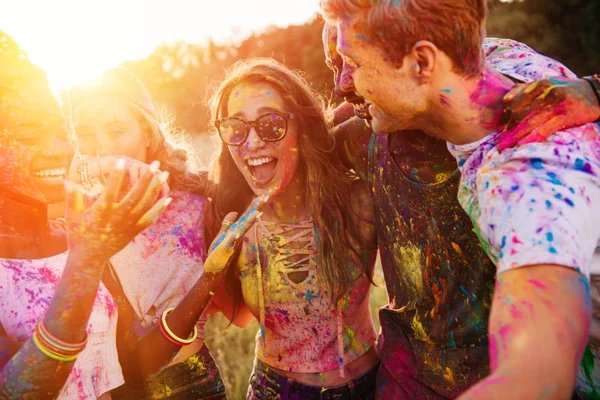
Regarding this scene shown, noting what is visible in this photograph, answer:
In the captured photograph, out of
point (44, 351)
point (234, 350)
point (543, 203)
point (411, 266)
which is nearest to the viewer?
point (543, 203)

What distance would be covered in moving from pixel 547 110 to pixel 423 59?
0.41 meters

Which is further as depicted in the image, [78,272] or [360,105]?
[360,105]

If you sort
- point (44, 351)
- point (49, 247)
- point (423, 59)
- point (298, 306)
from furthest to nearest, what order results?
point (298, 306)
point (49, 247)
point (44, 351)
point (423, 59)

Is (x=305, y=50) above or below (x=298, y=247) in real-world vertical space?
below

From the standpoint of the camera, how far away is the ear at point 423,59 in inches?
63.2

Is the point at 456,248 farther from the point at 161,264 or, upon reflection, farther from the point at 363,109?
the point at 161,264

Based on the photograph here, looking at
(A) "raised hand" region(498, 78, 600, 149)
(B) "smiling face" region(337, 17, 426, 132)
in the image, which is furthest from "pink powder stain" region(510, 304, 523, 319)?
(B) "smiling face" region(337, 17, 426, 132)

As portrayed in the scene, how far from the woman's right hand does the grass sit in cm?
277

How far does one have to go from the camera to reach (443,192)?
2.04m

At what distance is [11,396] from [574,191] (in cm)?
191

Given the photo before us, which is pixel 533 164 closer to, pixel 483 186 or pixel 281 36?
pixel 483 186

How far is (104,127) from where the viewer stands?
271 centimetres

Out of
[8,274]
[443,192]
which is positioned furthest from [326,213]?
[8,274]

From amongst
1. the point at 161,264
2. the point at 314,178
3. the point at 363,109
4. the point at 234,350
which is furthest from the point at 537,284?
the point at 234,350
